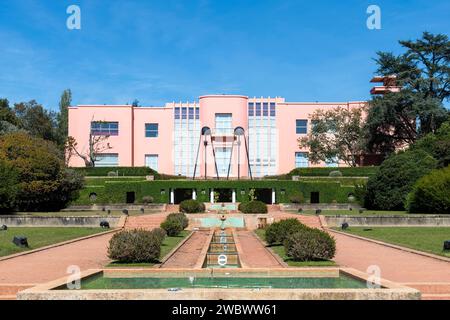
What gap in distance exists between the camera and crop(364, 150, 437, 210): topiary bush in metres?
36.9

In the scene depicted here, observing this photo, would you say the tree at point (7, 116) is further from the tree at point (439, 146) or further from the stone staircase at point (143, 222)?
the tree at point (439, 146)

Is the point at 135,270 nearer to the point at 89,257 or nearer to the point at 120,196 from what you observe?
the point at 89,257

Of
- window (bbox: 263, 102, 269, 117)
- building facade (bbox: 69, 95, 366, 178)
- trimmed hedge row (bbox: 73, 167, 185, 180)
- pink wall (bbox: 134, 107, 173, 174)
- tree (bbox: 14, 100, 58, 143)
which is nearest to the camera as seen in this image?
trimmed hedge row (bbox: 73, 167, 185, 180)

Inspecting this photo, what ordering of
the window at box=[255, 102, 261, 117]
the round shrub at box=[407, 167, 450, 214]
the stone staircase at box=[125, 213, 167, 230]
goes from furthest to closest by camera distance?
the window at box=[255, 102, 261, 117] < the round shrub at box=[407, 167, 450, 214] < the stone staircase at box=[125, 213, 167, 230]

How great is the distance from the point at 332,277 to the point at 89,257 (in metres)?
7.78

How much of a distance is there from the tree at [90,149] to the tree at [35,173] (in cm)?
1998

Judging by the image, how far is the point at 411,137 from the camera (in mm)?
55406

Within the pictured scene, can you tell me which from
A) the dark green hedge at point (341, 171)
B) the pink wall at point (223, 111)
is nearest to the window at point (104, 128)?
the pink wall at point (223, 111)

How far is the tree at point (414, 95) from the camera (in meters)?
51.1

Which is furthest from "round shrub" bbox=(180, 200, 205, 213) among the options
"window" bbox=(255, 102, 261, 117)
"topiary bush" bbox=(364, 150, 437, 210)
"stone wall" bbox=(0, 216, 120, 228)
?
"window" bbox=(255, 102, 261, 117)

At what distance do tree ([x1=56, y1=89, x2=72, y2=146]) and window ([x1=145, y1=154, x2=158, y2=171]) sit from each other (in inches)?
553

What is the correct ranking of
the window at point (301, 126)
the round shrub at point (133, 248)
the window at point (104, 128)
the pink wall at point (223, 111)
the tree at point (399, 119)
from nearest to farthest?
the round shrub at point (133, 248), the tree at point (399, 119), the pink wall at point (223, 111), the window at point (104, 128), the window at point (301, 126)

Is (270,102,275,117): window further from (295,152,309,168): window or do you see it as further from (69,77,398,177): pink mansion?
(295,152,309,168): window
